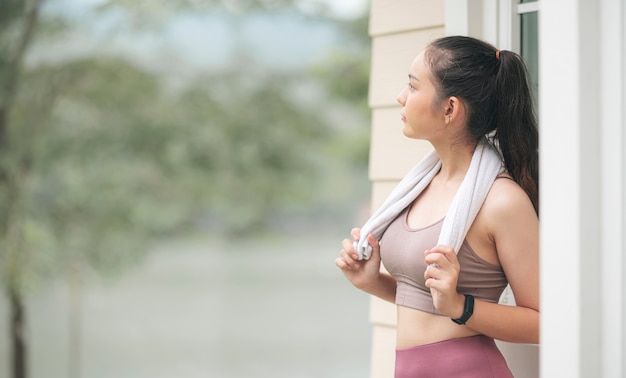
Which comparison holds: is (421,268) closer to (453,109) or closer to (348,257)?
(348,257)

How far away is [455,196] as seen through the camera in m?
1.48

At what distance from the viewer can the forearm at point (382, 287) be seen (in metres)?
1.71

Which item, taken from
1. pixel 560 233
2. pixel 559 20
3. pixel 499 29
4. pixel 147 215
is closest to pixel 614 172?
pixel 560 233

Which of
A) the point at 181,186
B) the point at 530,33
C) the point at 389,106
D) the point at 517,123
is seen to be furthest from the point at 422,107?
the point at 181,186

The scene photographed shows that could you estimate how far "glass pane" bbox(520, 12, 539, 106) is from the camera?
192cm

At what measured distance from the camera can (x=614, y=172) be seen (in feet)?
4.41

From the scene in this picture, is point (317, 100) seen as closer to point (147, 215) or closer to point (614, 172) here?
point (147, 215)

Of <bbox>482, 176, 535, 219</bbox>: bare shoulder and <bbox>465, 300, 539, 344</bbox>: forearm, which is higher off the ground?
<bbox>482, 176, 535, 219</bbox>: bare shoulder

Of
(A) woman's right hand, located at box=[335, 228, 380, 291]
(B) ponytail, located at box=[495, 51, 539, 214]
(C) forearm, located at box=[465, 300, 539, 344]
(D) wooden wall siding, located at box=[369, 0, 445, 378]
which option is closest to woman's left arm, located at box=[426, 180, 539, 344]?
(C) forearm, located at box=[465, 300, 539, 344]

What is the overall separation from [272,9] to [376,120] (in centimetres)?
554

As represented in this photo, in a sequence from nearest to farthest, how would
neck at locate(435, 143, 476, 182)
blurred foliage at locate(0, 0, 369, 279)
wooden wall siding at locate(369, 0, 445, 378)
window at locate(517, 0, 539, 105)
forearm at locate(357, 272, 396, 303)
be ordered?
neck at locate(435, 143, 476, 182) → forearm at locate(357, 272, 396, 303) → window at locate(517, 0, 539, 105) → wooden wall siding at locate(369, 0, 445, 378) → blurred foliage at locate(0, 0, 369, 279)

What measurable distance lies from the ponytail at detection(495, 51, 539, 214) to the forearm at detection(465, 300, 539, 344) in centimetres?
27

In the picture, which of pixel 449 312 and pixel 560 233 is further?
pixel 449 312

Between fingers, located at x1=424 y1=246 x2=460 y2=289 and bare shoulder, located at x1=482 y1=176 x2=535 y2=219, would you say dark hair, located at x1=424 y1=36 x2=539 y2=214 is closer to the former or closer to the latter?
bare shoulder, located at x1=482 y1=176 x2=535 y2=219
